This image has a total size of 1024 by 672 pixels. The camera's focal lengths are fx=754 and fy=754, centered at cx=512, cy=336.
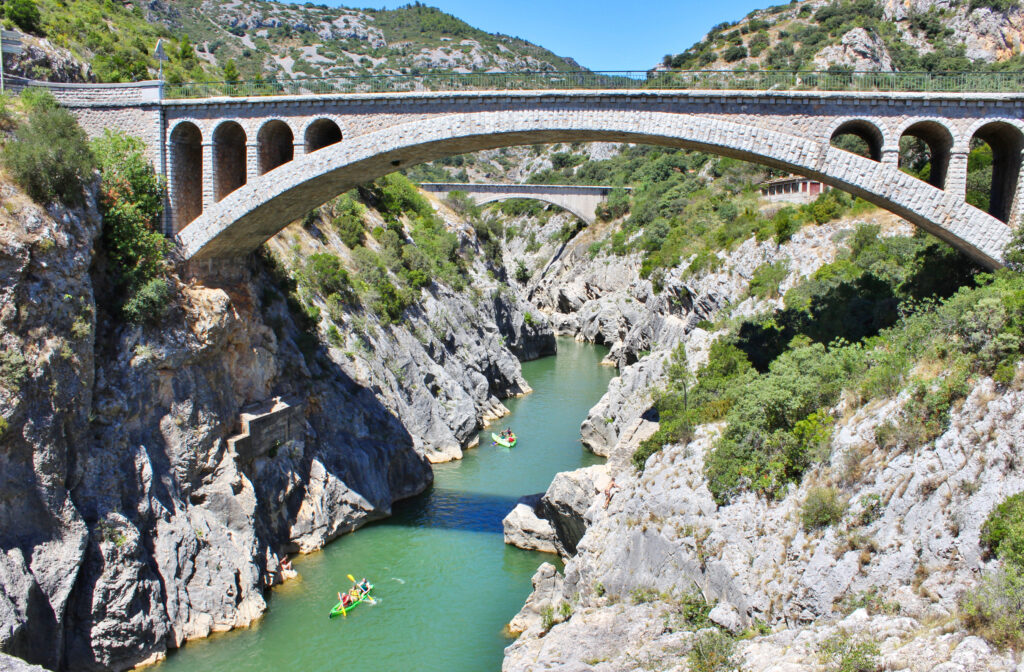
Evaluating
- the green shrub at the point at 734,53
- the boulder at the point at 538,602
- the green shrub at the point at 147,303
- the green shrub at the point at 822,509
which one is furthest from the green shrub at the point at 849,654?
the green shrub at the point at 734,53

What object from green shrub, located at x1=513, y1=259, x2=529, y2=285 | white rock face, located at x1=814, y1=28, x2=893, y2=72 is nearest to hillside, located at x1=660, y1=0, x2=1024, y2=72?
white rock face, located at x1=814, y1=28, x2=893, y2=72

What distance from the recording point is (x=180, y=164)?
22.6 metres

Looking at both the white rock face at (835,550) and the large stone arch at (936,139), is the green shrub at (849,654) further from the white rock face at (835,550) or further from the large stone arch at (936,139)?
the large stone arch at (936,139)

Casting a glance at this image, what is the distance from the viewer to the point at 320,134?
2273 cm

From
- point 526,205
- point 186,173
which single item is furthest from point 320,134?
point 526,205

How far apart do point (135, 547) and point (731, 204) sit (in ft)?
120

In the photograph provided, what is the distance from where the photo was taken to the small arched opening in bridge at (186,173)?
22.2 metres

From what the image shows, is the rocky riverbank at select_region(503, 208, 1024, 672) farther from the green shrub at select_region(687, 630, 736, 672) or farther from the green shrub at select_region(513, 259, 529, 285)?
the green shrub at select_region(513, 259, 529, 285)

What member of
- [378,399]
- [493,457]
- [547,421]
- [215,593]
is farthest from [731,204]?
[215,593]

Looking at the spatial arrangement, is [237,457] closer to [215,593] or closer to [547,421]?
Answer: [215,593]

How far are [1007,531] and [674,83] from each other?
44.2 ft

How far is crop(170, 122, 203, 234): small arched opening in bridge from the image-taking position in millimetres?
22172

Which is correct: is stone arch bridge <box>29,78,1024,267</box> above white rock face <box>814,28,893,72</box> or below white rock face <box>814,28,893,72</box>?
below

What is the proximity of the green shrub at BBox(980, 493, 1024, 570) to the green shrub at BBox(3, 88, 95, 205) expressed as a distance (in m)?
18.2
